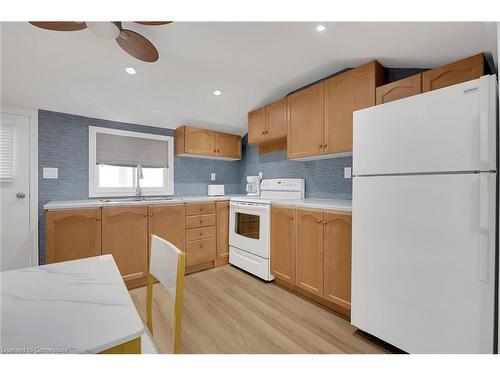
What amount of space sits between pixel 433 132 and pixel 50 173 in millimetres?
3301

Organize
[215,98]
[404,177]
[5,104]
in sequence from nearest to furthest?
[404,177] → [5,104] → [215,98]

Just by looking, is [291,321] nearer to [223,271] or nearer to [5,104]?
[223,271]

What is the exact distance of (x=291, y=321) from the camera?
1734mm

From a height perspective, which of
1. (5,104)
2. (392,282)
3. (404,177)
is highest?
(5,104)

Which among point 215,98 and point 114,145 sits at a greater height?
point 215,98

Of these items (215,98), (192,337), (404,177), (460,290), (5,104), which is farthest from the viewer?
(215,98)

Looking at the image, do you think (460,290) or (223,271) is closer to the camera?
(460,290)

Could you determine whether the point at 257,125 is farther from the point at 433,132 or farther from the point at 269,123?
the point at 433,132

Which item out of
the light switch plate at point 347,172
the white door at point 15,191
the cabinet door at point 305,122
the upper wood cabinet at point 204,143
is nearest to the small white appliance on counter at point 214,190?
the upper wood cabinet at point 204,143

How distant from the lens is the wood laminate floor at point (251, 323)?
57.3 inches

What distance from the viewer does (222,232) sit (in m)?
2.96

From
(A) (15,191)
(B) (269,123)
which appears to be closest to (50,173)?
(A) (15,191)

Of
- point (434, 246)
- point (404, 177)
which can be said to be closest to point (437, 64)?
point (404, 177)

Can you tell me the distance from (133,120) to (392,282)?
10.2ft
